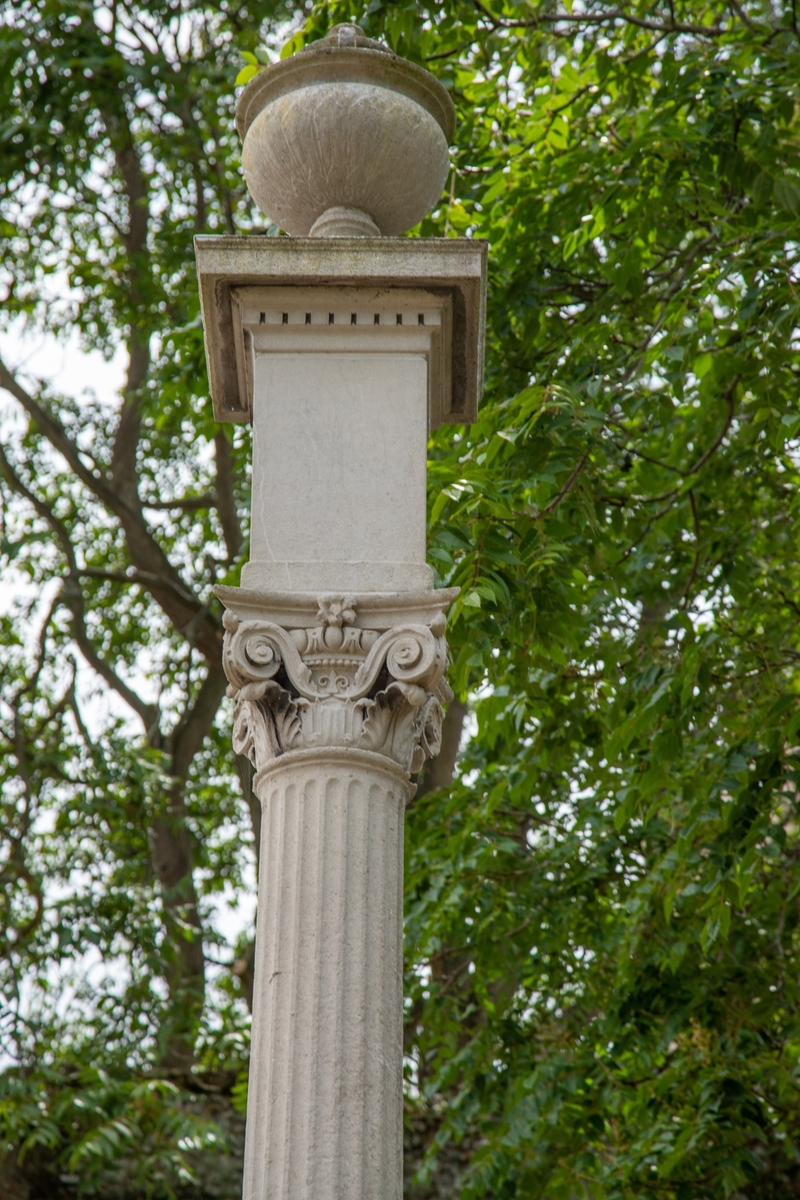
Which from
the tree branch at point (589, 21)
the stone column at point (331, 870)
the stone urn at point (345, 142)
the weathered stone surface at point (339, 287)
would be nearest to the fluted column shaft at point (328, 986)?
the stone column at point (331, 870)

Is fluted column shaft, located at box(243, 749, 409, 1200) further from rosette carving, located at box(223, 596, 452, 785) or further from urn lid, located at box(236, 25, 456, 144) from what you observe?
urn lid, located at box(236, 25, 456, 144)

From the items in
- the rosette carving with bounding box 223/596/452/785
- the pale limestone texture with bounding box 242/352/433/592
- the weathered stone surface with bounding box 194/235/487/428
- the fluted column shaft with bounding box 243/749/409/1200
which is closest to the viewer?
the fluted column shaft with bounding box 243/749/409/1200

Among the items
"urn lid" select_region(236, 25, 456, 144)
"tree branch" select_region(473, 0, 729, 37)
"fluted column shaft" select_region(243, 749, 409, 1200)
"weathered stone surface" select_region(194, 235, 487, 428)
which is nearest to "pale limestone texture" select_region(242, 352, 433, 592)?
"weathered stone surface" select_region(194, 235, 487, 428)

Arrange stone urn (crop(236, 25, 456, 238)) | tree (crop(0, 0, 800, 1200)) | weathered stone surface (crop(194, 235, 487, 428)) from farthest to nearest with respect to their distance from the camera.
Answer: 1. tree (crop(0, 0, 800, 1200))
2. stone urn (crop(236, 25, 456, 238))
3. weathered stone surface (crop(194, 235, 487, 428))

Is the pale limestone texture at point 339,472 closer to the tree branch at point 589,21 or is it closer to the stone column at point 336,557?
the stone column at point 336,557

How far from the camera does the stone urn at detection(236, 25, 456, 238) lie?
444cm

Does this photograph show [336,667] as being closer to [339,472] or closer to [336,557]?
[336,557]

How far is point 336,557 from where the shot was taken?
404 cm

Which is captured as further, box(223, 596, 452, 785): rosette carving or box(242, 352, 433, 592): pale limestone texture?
box(242, 352, 433, 592): pale limestone texture

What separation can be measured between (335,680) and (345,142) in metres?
1.66

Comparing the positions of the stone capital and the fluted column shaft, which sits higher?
the stone capital

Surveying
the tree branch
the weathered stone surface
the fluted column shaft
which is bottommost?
the fluted column shaft

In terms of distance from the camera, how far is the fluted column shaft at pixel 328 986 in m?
3.40

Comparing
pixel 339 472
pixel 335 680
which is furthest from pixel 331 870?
pixel 339 472
